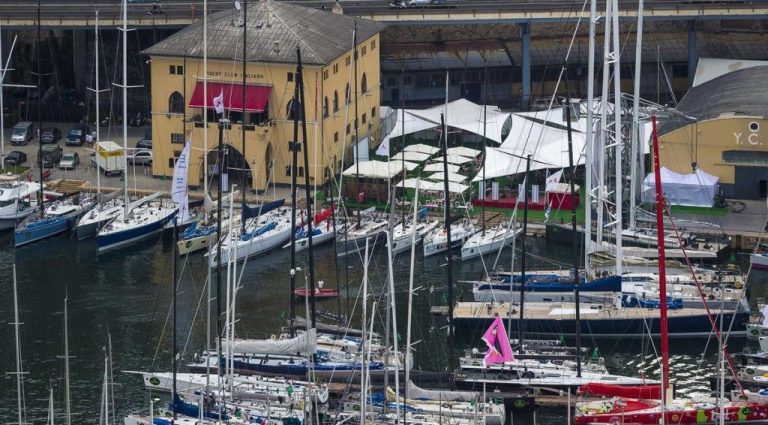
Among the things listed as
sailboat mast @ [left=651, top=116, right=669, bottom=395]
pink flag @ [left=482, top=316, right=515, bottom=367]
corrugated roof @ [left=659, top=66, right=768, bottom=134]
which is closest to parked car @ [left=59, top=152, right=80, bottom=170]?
corrugated roof @ [left=659, top=66, right=768, bottom=134]

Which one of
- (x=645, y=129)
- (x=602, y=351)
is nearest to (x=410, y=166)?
(x=645, y=129)

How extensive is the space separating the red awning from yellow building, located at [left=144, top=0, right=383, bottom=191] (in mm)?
41

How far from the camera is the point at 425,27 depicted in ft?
356

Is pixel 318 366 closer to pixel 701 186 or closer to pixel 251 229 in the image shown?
pixel 251 229

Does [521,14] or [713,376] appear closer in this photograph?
[713,376]

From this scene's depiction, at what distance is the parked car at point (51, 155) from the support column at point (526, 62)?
71.0ft

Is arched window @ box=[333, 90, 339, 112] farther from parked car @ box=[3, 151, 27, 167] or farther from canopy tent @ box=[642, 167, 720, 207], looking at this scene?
canopy tent @ box=[642, 167, 720, 207]

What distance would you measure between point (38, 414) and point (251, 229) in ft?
66.2

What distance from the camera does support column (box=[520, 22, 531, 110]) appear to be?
103000 millimetres

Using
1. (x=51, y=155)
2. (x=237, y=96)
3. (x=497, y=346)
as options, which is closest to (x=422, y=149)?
(x=237, y=96)

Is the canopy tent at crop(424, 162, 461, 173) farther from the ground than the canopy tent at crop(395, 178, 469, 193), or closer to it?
farther from the ground

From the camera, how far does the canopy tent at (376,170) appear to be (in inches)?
3590

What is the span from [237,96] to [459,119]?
12273mm

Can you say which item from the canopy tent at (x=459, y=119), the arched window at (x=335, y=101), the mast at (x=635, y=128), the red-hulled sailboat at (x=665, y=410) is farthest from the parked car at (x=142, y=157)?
the red-hulled sailboat at (x=665, y=410)
